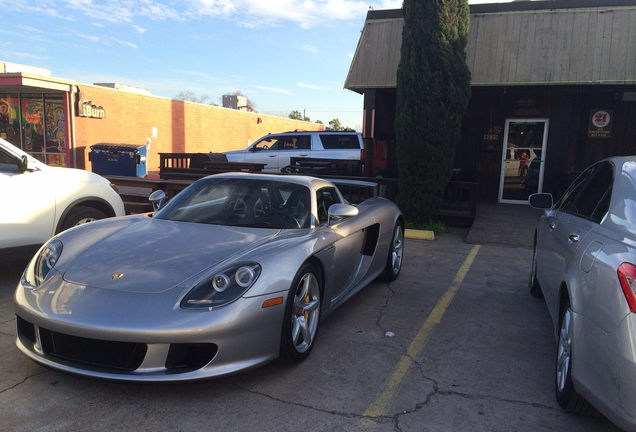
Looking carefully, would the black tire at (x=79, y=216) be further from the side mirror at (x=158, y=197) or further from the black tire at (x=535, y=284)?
the black tire at (x=535, y=284)

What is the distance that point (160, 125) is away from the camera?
24.4 m

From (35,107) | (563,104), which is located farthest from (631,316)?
(35,107)

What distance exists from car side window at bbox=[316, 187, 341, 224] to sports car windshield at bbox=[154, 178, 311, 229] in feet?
0.48

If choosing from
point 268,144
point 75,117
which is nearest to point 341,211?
point 268,144

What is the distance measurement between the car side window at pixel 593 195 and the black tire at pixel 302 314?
193cm

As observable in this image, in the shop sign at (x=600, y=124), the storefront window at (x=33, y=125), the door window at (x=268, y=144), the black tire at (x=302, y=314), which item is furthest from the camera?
the storefront window at (x=33, y=125)

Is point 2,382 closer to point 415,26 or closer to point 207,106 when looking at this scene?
point 415,26

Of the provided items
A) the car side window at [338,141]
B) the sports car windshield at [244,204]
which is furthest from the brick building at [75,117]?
the sports car windshield at [244,204]

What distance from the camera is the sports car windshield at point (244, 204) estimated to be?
416cm

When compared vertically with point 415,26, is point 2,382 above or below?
below

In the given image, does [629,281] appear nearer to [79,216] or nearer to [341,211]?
[341,211]

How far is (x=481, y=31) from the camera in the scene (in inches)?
421

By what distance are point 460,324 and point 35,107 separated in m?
20.1

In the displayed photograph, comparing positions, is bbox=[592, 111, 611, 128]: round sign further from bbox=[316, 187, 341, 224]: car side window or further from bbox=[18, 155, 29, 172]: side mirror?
bbox=[18, 155, 29, 172]: side mirror
